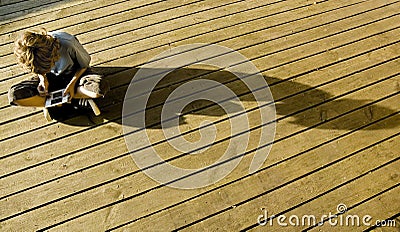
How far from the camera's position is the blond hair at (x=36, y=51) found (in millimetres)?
2014

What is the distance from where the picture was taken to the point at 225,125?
8.25ft

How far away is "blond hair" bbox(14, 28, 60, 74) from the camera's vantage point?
6.61 ft

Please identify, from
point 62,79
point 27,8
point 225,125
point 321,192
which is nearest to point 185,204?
point 225,125

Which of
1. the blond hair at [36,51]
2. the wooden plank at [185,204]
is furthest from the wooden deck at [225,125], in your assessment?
the blond hair at [36,51]

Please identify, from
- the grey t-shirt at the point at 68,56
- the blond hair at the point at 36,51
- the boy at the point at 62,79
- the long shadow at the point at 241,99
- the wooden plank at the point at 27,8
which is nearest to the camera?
the blond hair at the point at 36,51

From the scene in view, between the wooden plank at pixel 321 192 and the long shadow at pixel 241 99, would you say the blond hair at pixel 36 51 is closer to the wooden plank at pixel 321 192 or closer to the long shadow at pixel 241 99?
the long shadow at pixel 241 99

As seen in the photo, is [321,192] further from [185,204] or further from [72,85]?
[72,85]

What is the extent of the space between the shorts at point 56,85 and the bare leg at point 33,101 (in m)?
0.02

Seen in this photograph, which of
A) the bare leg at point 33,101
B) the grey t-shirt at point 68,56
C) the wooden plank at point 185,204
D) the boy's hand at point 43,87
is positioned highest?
the grey t-shirt at point 68,56

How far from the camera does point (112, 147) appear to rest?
2.42 meters

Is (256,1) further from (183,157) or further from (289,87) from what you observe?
(183,157)

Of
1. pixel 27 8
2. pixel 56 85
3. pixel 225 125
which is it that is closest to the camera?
pixel 56 85

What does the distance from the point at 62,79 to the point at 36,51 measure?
396 millimetres

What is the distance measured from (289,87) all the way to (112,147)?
48.8 inches
